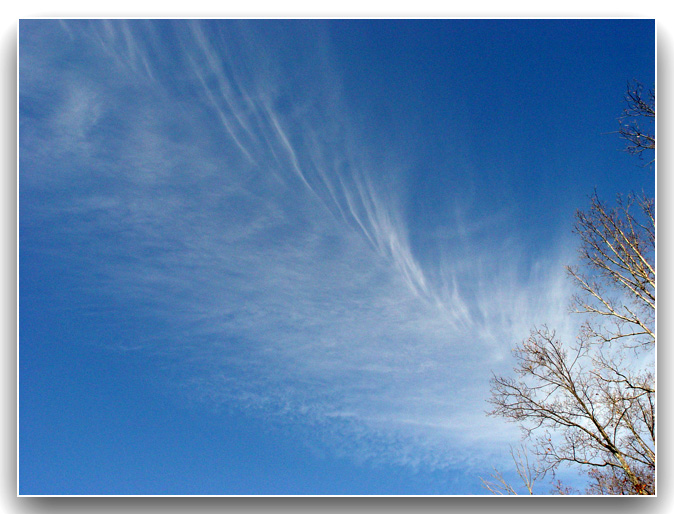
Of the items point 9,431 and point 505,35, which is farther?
point 505,35

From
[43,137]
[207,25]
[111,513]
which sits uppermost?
[207,25]

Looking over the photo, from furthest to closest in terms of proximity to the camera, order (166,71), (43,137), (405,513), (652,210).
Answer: (166,71), (43,137), (652,210), (405,513)

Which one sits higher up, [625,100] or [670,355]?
[625,100]

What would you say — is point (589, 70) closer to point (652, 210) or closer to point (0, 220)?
point (652, 210)

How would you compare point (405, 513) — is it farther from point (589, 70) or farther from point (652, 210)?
point (589, 70)

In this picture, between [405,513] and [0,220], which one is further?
[0,220]

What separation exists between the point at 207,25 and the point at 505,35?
8.87ft

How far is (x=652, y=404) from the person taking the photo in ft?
11.0

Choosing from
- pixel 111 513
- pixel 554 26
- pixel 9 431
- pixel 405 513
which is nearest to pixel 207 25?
pixel 554 26

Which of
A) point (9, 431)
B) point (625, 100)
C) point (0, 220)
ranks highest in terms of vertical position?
point (625, 100)

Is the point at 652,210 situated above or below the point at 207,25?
below

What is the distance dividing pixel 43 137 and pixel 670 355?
226 inches

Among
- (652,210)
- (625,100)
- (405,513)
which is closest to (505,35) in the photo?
(625,100)

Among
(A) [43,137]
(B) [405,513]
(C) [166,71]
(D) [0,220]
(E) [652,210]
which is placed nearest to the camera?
(B) [405,513]
